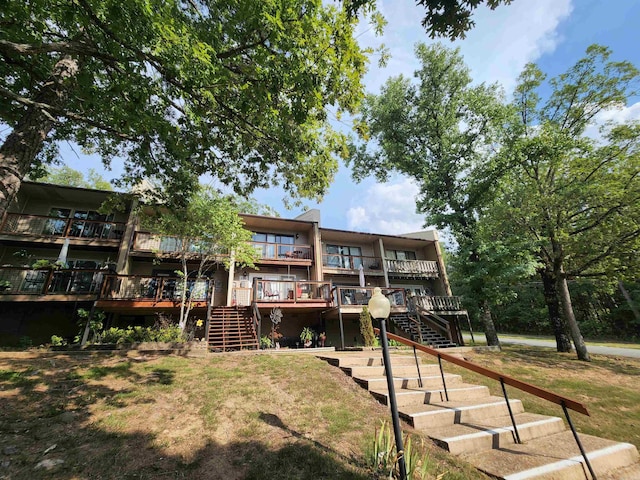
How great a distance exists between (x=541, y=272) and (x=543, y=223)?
3485 mm

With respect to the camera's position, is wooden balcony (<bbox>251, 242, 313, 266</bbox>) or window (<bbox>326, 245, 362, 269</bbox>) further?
window (<bbox>326, 245, 362, 269</bbox>)

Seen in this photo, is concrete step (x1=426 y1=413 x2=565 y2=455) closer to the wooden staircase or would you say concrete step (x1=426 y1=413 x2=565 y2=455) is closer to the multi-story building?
the multi-story building

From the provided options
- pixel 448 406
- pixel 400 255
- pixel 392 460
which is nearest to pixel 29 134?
pixel 392 460

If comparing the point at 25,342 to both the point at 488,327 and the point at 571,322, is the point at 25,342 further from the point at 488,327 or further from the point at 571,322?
the point at 571,322

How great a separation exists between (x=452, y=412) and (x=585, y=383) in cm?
866

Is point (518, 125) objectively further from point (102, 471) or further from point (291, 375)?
point (102, 471)

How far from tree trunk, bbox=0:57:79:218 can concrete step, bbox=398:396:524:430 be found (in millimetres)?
7480

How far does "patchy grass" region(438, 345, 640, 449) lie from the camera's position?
20.1 feet

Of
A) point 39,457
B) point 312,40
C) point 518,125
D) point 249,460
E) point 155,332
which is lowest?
point 249,460

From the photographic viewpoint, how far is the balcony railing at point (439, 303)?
1680cm

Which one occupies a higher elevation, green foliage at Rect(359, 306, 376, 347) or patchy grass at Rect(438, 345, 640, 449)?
green foliage at Rect(359, 306, 376, 347)

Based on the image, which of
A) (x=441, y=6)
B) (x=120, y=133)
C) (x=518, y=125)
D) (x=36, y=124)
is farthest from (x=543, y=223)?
(x=36, y=124)

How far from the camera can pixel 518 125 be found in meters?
15.0

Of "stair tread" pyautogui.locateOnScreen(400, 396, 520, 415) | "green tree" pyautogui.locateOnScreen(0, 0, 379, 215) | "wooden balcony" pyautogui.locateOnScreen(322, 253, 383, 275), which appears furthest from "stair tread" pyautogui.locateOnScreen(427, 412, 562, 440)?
"wooden balcony" pyautogui.locateOnScreen(322, 253, 383, 275)
